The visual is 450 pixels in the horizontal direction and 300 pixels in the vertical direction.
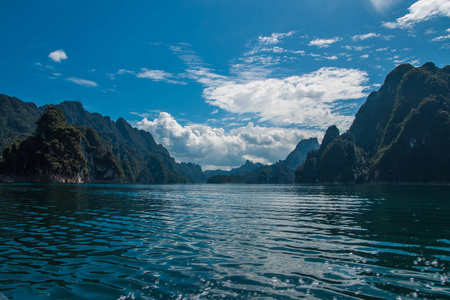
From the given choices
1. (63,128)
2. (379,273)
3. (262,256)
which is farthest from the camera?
(63,128)

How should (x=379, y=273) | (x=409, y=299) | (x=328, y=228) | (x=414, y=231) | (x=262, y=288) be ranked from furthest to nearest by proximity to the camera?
(x=328, y=228), (x=414, y=231), (x=379, y=273), (x=262, y=288), (x=409, y=299)

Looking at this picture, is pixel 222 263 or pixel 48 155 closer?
pixel 222 263

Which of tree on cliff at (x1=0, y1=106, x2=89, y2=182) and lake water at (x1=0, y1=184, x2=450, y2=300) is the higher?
Result: tree on cliff at (x1=0, y1=106, x2=89, y2=182)

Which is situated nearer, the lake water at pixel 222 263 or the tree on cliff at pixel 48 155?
the lake water at pixel 222 263

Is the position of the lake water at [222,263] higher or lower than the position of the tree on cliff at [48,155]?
lower

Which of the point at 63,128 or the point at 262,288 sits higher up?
the point at 63,128

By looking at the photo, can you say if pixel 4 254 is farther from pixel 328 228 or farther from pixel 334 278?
pixel 328 228

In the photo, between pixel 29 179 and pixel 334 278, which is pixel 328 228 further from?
pixel 29 179

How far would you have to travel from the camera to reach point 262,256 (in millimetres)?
11828

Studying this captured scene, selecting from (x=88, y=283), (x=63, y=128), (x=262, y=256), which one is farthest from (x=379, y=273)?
(x=63, y=128)

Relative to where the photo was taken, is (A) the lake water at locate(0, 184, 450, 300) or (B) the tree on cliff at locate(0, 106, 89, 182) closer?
(A) the lake water at locate(0, 184, 450, 300)

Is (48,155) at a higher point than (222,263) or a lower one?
higher

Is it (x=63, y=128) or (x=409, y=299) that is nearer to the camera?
(x=409, y=299)

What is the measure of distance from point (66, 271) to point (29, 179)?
183624 mm
